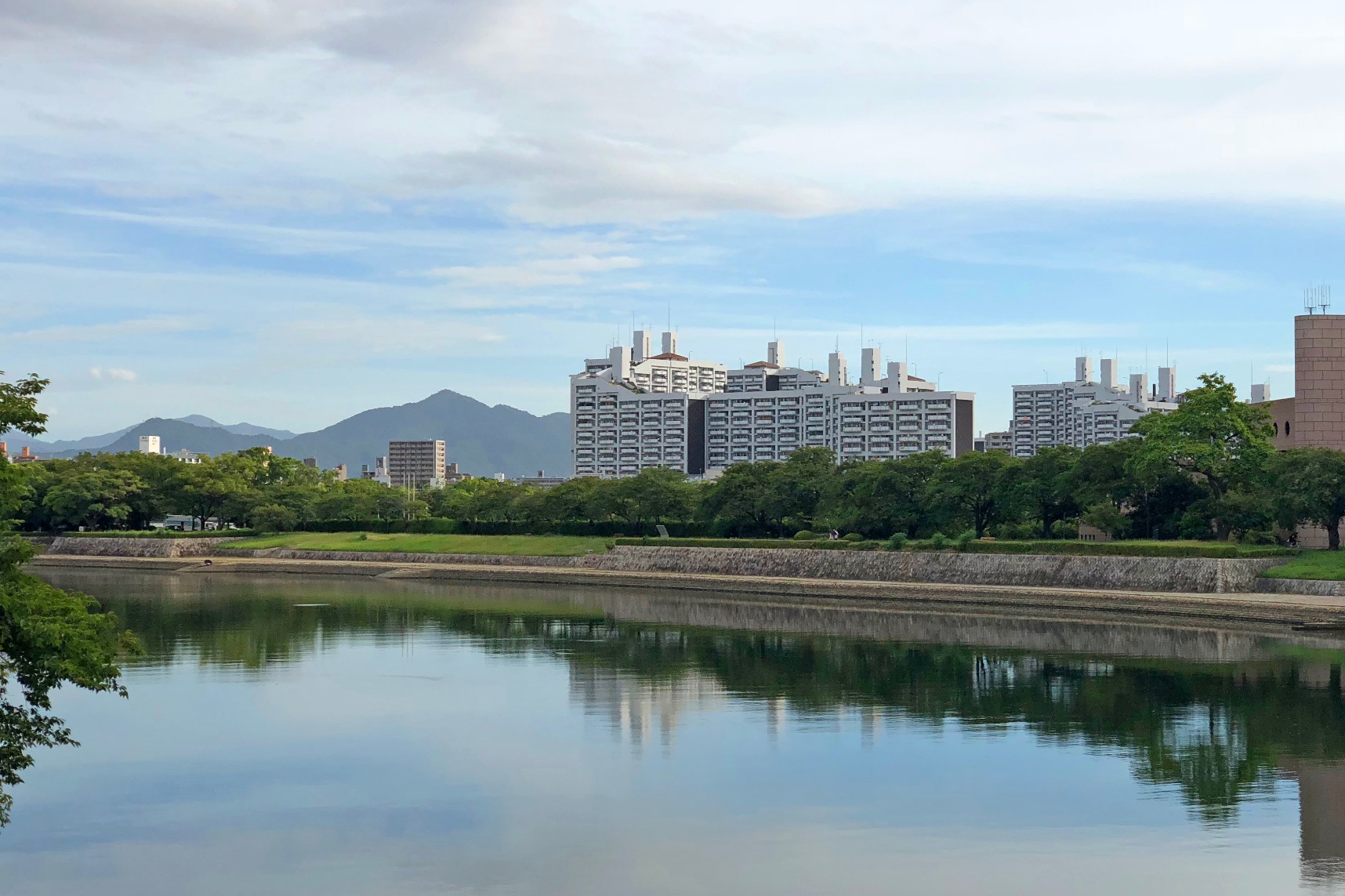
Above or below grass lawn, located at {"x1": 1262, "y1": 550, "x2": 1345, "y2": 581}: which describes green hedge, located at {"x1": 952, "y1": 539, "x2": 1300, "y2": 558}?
above

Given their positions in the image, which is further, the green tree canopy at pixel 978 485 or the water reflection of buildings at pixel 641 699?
the green tree canopy at pixel 978 485

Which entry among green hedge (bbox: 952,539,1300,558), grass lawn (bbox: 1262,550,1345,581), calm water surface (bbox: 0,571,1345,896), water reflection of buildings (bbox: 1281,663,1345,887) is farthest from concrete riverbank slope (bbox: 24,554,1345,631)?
water reflection of buildings (bbox: 1281,663,1345,887)

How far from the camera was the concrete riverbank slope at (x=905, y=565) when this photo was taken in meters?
46.5

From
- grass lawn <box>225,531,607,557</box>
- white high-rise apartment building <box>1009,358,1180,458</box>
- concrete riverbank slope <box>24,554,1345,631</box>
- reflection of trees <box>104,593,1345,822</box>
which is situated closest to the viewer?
reflection of trees <box>104,593,1345,822</box>

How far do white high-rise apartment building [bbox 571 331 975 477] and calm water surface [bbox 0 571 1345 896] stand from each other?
313 feet

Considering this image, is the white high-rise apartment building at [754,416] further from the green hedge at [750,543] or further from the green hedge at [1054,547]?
the green hedge at [1054,547]

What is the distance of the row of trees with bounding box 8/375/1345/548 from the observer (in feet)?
163

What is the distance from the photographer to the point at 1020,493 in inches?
2219

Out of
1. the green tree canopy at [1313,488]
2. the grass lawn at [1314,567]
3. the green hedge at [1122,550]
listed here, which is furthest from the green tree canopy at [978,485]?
the grass lawn at [1314,567]

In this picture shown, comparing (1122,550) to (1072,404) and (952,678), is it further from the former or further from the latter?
(1072,404)

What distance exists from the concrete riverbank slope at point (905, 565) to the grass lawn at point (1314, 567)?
2.07 ft

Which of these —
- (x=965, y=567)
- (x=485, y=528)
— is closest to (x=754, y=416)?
(x=485, y=528)

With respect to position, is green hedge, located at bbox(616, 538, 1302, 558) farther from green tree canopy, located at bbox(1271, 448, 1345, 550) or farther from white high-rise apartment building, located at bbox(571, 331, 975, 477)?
white high-rise apartment building, located at bbox(571, 331, 975, 477)

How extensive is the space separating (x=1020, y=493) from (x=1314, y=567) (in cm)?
1325
